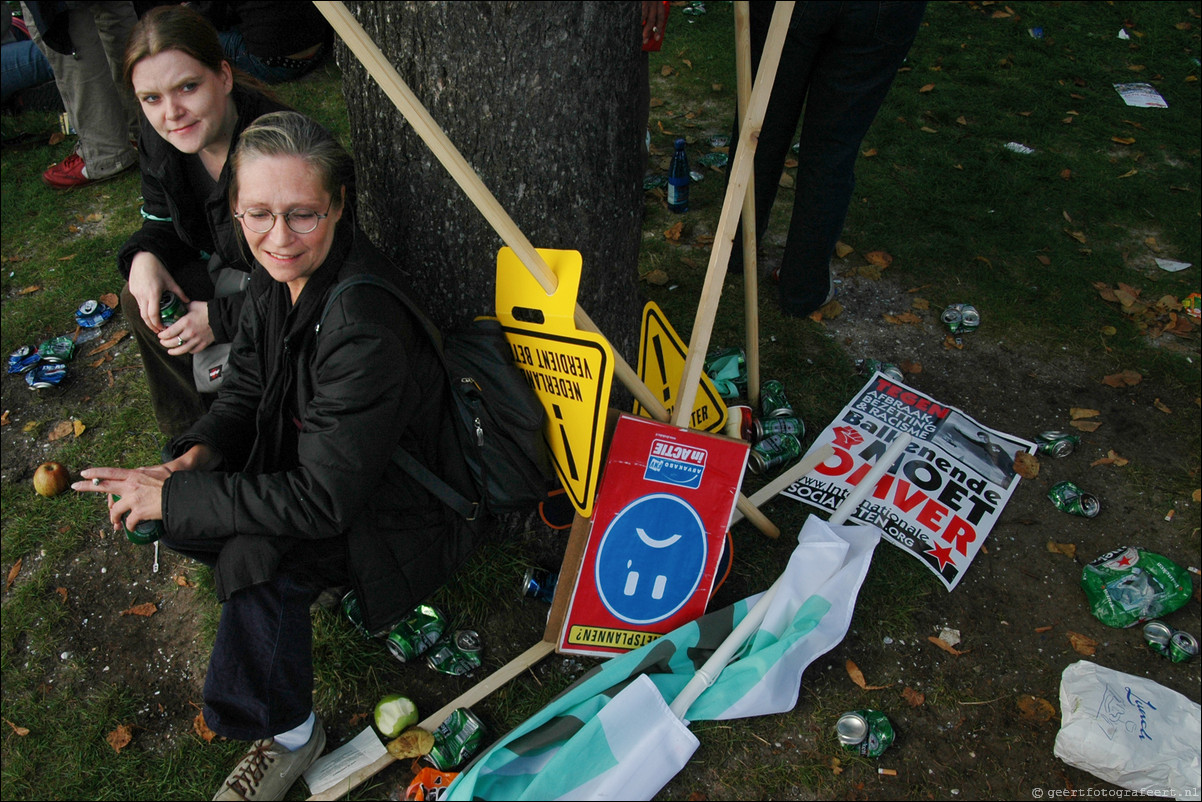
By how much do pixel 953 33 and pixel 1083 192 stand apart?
8.84 ft

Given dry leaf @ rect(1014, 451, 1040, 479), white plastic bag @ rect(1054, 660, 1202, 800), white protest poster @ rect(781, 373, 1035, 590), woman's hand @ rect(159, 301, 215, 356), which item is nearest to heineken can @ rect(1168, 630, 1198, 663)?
white plastic bag @ rect(1054, 660, 1202, 800)

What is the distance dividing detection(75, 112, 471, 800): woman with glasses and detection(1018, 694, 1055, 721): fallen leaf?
75.4 inches

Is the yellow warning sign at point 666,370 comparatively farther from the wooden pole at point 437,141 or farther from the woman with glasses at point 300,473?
the woman with glasses at point 300,473

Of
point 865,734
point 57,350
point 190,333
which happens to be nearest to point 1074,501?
point 865,734

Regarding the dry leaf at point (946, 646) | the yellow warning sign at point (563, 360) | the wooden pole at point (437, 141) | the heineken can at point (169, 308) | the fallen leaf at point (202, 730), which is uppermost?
the wooden pole at point (437, 141)

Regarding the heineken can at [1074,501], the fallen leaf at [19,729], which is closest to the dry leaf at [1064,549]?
the heineken can at [1074,501]

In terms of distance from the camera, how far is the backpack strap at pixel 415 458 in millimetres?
2039

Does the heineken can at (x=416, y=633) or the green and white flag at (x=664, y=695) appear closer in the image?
the green and white flag at (x=664, y=695)

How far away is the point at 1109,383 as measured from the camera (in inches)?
148

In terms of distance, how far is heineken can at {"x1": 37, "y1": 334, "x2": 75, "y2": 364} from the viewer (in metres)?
3.99

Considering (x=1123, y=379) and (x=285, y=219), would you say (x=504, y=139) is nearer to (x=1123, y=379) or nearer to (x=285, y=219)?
(x=285, y=219)

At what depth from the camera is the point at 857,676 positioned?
2.65 m

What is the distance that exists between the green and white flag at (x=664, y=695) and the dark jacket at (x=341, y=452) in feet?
1.84

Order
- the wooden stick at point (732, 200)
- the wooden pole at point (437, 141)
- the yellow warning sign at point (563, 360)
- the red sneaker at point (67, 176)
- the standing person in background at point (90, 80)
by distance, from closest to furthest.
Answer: the wooden pole at point (437, 141) → the wooden stick at point (732, 200) → the yellow warning sign at point (563, 360) → the standing person in background at point (90, 80) → the red sneaker at point (67, 176)
